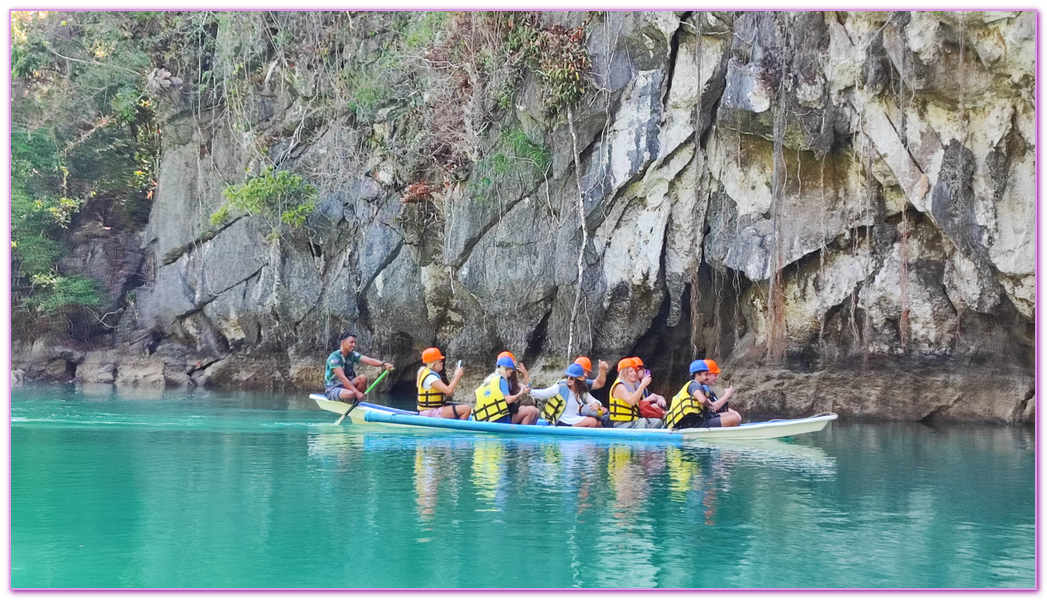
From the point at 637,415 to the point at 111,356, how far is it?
13338mm

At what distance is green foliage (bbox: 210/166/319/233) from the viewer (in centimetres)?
1853

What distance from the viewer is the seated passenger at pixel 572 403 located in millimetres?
12406

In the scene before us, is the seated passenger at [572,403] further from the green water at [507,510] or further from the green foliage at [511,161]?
the green foliage at [511,161]

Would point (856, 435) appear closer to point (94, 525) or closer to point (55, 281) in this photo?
point (94, 525)

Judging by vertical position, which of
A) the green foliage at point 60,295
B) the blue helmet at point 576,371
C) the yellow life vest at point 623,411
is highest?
the green foliage at point 60,295

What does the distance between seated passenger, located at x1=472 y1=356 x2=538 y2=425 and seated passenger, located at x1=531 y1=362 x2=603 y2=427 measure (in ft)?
0.83

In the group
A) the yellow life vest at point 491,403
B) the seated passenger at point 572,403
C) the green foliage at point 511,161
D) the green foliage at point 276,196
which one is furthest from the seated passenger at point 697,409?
the green foliage at point 276,196

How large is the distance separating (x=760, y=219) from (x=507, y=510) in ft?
26.6

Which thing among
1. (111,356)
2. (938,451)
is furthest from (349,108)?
(938,451)

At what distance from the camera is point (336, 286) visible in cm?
1936

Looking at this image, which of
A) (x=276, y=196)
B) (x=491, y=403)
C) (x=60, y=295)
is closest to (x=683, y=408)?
(x=491, y=403)

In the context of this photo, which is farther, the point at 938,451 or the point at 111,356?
the point at 111,356

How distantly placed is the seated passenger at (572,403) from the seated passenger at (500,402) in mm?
254

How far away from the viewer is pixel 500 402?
12461 mm
